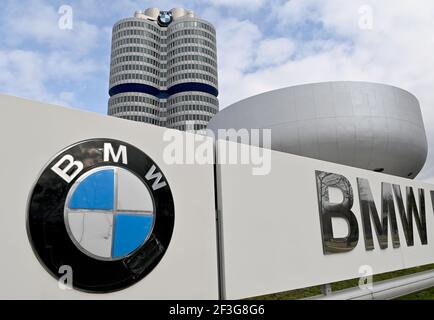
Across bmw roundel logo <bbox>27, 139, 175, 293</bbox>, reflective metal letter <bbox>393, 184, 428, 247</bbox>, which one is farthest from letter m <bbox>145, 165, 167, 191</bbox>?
reflective metal letter <bbox>393, 184, 428, 247</bbox>

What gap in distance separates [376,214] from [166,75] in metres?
82.4

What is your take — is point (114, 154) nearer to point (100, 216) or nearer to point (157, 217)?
point (100, 216)

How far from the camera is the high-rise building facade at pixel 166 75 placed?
78.6 meters

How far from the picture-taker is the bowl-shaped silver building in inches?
1002

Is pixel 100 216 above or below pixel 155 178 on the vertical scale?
below

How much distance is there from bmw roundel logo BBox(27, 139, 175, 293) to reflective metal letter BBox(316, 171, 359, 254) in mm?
4147

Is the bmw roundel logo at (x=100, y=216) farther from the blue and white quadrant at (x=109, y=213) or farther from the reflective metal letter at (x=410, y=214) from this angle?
the reflective metal letter at (x=410, y=214)

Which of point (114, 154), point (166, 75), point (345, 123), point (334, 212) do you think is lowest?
point (334, 212)

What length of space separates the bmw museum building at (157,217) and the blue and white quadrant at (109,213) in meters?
0.01

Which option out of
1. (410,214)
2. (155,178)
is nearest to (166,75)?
(410,214)

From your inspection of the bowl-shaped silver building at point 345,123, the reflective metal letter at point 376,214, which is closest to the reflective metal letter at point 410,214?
the reflective metal letter at point 376,214

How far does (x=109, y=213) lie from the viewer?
14.4 feet

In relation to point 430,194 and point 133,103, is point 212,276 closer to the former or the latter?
point 430,194
